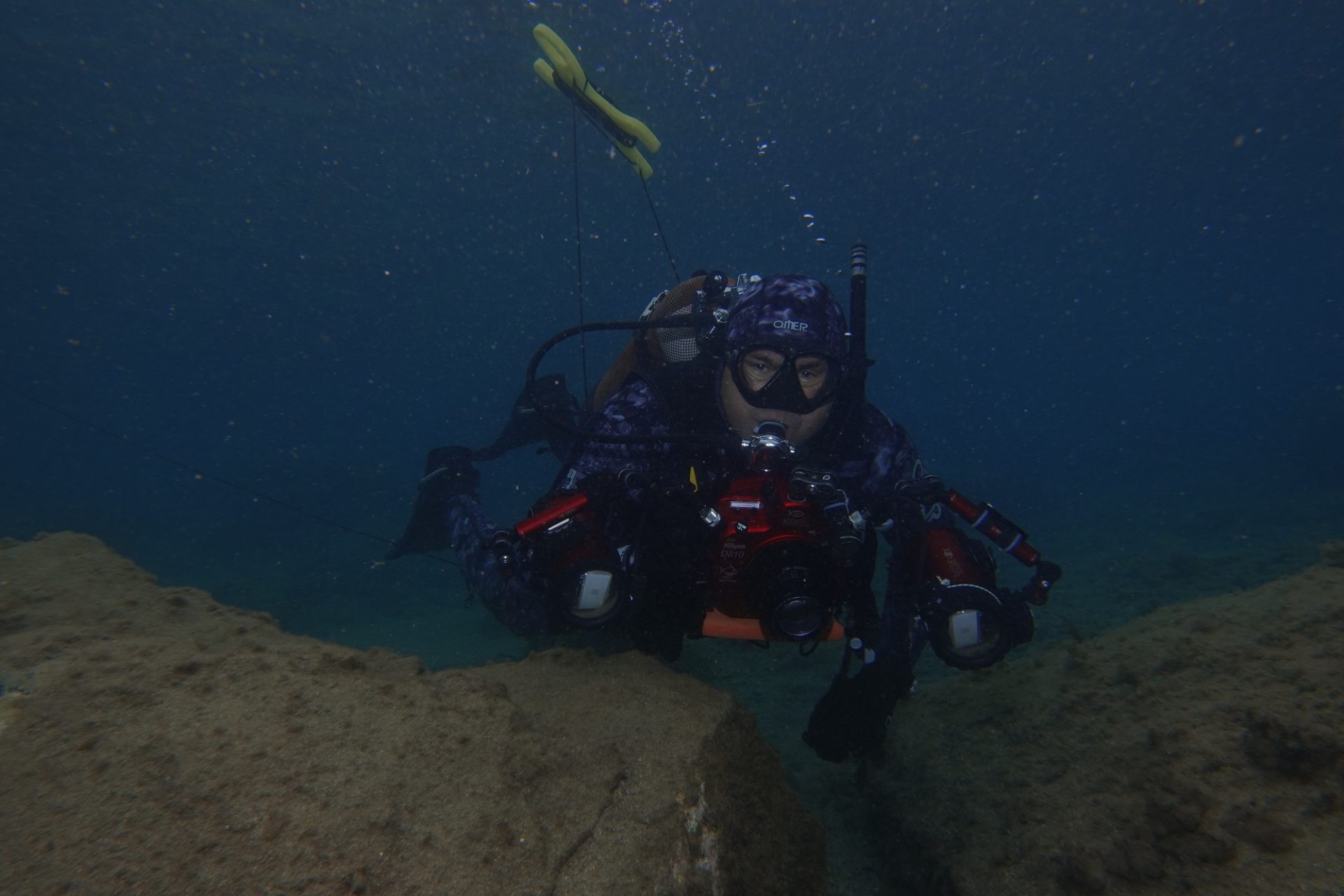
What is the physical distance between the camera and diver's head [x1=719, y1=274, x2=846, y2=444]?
3.62 meters

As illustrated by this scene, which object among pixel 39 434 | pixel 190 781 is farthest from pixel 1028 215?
pixel 39 434

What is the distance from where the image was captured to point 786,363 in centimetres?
361

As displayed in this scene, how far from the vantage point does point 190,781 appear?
142 cm

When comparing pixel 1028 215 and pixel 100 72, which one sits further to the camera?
pixel 1028 215

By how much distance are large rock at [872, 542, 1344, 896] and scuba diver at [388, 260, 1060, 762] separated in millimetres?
505

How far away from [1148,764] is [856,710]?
4.01 feet

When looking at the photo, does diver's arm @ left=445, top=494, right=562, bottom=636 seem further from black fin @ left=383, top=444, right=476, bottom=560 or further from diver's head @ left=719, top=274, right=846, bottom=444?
diver's head @ left=719, top=274, right=846, bottom=444

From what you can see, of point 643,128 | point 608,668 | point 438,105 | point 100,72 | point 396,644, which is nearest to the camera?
point 608,668

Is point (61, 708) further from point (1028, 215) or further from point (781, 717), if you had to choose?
point (1028, 215)

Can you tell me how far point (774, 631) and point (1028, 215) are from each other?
49.4 m

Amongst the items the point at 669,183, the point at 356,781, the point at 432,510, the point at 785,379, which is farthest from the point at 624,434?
the point at 669,183

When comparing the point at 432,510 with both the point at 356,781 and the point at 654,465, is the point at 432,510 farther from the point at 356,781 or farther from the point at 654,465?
the point at 356,781

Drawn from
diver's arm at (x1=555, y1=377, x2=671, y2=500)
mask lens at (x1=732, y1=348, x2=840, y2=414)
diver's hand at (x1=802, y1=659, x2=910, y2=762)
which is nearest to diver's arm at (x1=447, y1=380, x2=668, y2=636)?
diver's arm at (x1=555, y1=377, x2=671, y2=500)

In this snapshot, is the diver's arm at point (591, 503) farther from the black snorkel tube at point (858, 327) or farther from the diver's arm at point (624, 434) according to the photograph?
the black snorkel tube at point (858, 327)
